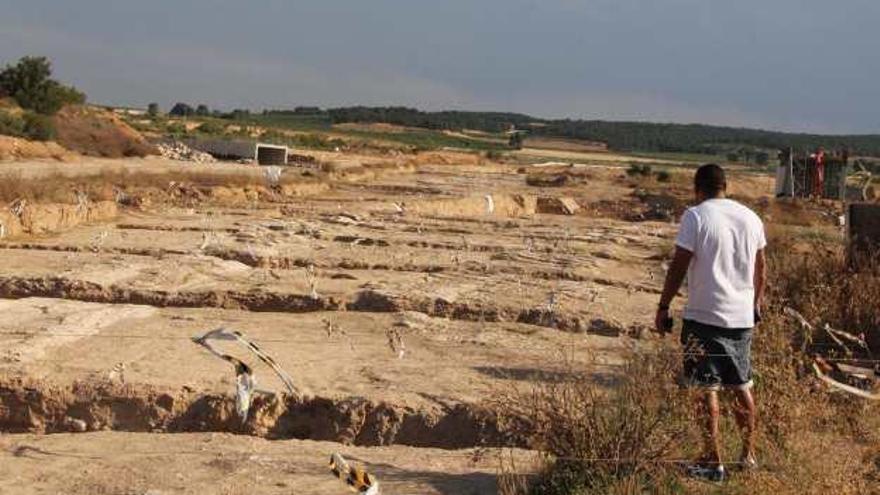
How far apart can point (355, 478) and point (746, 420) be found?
190cm

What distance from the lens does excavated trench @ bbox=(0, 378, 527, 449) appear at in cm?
730

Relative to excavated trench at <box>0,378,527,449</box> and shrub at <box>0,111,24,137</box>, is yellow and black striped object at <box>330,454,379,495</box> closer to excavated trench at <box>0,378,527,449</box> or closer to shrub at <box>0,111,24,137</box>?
excavated trench at <box>0,378,527,449</box>

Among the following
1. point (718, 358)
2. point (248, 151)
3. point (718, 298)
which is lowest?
point (248, 151)

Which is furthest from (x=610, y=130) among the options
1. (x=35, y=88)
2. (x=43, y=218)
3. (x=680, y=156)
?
(x=43, y=218)

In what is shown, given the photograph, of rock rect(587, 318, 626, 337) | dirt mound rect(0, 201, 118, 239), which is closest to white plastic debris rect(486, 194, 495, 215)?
dirt mound rect(0, 201, 118, 239)

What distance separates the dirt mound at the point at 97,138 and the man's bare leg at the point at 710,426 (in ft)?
111

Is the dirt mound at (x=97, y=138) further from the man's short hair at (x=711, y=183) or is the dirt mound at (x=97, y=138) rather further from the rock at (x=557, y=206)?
the man's short hair at (x=711, y=183)

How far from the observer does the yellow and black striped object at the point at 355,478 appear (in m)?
5.44

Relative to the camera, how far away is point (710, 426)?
571 centimetres

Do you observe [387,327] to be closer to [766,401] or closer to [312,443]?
[312,443]

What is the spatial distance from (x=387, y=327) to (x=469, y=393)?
2.53 metres

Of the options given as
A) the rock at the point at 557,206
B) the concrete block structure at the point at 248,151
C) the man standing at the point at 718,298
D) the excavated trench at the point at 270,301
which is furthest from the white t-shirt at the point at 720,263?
the concrete block structure at the point at 248,151

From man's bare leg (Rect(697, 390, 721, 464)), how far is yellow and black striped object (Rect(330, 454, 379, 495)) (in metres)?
1.53

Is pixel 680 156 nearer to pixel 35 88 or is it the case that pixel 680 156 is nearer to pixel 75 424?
pixel 35 88
